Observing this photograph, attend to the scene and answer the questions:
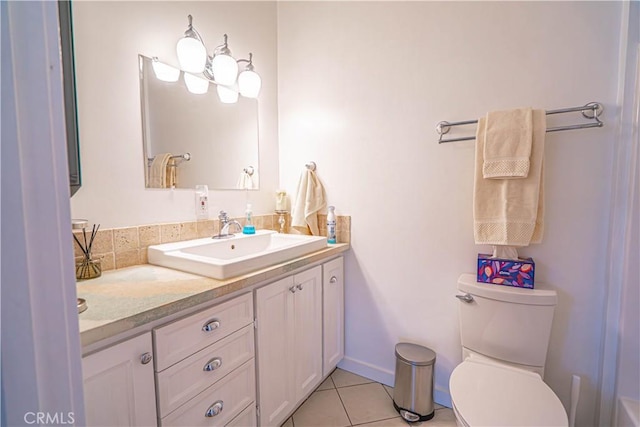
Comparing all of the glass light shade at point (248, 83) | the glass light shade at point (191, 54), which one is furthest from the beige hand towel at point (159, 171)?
the glass light shade at point (248, 83)

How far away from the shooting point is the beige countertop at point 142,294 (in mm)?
715

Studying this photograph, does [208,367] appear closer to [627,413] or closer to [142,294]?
[142,294]

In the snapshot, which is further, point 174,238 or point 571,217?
point 174,238

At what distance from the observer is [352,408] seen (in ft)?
5.12

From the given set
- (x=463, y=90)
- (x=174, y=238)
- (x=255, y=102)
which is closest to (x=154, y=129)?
(x=174, y=238)

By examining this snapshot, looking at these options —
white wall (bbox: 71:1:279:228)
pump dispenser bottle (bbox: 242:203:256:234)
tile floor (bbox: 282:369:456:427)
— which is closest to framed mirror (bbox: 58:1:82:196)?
white wall (bbox: 71:1:279:228)

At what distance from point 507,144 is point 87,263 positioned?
1766mm

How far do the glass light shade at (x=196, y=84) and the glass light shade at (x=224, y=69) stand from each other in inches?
3.0

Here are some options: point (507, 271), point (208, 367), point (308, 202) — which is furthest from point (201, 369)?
point (507, 271)

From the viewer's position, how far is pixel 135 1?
49.7 inches

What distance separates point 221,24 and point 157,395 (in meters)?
1.85

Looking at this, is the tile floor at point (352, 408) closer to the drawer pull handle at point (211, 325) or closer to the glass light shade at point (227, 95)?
the drawer pull handle at point (211, 325)

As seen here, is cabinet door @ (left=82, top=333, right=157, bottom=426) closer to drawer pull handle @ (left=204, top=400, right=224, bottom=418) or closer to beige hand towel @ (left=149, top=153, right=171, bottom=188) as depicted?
drawer pull handle @ (left=204, top=400, right=224, bottom=418)

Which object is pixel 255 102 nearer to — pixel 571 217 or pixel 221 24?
pixel 221 24
